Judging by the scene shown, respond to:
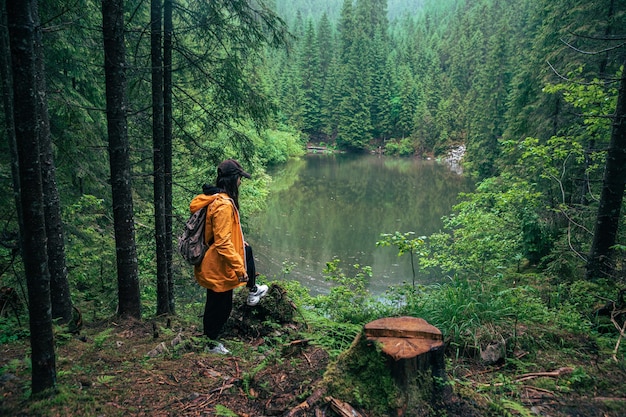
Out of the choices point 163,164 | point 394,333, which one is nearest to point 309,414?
point 394,333

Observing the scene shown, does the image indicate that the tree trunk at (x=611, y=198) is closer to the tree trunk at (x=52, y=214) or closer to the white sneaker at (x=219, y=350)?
the white sneaker at (x=219, y=350)

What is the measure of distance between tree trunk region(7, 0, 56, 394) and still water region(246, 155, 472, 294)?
5148mm

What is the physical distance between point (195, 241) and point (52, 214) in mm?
1823

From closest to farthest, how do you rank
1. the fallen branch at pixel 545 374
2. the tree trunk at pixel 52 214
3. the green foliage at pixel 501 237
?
the fallen branch at pixel 545 374 → the tree trunk at pixel 52 214 → the green foliage at pixel 501 237

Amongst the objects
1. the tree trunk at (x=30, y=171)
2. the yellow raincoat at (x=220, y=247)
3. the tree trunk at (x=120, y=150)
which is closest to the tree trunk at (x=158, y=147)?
the tree trunk at (x=120, y=150)

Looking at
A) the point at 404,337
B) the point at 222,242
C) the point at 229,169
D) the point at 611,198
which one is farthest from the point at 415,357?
the point at 611,198

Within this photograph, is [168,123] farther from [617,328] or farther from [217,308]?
[617,328]

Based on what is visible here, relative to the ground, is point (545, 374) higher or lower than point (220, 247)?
lower

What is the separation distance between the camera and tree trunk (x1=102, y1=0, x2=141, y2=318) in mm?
3822

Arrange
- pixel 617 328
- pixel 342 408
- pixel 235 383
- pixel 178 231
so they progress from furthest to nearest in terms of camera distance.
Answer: pixel 178 231, pixel 617 328, pixel 235 383, pixel 342 408

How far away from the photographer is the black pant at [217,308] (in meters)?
3.70

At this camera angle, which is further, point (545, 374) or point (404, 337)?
point (545, 374)

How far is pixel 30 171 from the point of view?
1988mm

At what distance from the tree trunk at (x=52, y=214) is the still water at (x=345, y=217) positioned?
149 inches
